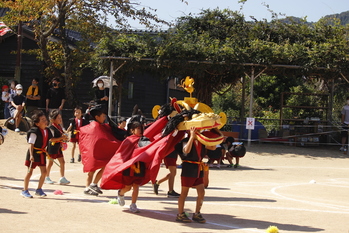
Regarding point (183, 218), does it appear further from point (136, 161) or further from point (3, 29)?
point (3, 29)

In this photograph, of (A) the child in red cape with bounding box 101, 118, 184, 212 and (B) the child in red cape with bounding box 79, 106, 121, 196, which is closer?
(A) the child in red cape with bounding box 101, 118, 184, 212

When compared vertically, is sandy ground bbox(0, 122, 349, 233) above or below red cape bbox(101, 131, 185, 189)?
below

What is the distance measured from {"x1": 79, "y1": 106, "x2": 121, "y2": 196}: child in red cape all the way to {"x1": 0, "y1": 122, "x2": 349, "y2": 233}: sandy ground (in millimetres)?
586

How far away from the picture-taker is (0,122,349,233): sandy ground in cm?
734

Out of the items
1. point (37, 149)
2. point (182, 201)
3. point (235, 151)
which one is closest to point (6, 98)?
point (235, 151)

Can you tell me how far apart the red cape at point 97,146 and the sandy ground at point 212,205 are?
2.19ft

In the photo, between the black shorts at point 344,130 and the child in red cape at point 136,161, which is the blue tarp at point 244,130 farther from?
the child in red cape at point 136,161

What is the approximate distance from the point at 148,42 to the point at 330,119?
961 centimetres

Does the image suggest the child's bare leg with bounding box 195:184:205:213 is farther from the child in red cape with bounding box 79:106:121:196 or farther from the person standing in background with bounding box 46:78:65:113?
the person standing in background with bounding box 46:78:65:113

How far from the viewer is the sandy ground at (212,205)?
7340 millimetres

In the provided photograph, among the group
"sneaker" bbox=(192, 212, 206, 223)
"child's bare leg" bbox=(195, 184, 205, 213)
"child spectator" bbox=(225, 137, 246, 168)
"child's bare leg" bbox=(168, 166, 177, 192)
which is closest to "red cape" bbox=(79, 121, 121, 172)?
"child's bare leg" bbox=(168, 166, 177, 192)

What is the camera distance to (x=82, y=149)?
32.7 feet

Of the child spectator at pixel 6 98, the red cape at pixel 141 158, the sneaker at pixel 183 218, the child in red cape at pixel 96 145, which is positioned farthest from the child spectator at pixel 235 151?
the child spectator at pixel 6 98

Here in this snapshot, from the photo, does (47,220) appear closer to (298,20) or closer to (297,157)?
(297,157)
